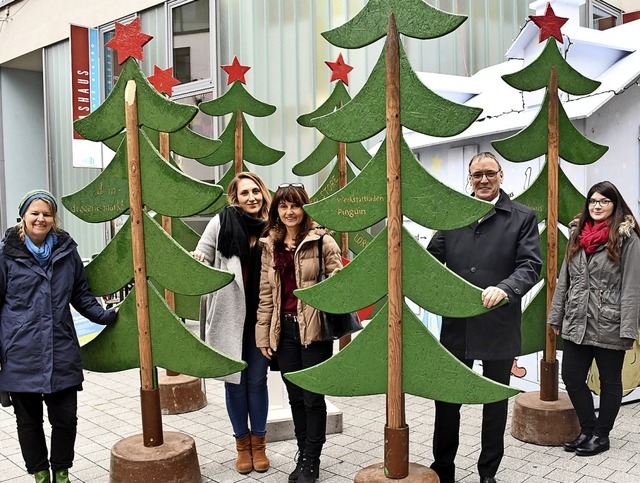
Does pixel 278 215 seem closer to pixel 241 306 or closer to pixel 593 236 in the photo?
pixel 241 306

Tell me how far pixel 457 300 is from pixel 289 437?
2.23m

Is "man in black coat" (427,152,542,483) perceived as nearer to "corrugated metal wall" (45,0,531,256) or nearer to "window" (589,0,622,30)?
"corrugated metal wall" (45,0,531,256)

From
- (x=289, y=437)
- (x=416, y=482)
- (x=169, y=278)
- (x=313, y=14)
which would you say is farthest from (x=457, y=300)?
(x=313, y=14)

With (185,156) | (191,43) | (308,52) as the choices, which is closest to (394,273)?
(185,156)

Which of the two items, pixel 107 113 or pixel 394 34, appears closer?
pixel 394 34

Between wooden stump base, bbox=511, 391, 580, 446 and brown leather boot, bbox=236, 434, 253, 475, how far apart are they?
2.02 metres

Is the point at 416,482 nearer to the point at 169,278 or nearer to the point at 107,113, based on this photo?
the point at 169,278

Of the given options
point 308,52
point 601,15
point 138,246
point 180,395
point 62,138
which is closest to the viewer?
point 138,246

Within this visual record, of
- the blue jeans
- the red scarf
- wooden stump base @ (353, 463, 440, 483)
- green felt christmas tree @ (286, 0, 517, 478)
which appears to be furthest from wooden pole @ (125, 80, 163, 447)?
the red scarf

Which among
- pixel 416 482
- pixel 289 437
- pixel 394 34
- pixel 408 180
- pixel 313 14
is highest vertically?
pixel 313 14

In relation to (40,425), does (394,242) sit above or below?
above

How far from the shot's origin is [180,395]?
588 cm

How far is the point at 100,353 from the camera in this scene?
162 inches

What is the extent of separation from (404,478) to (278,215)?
5.49 feet
